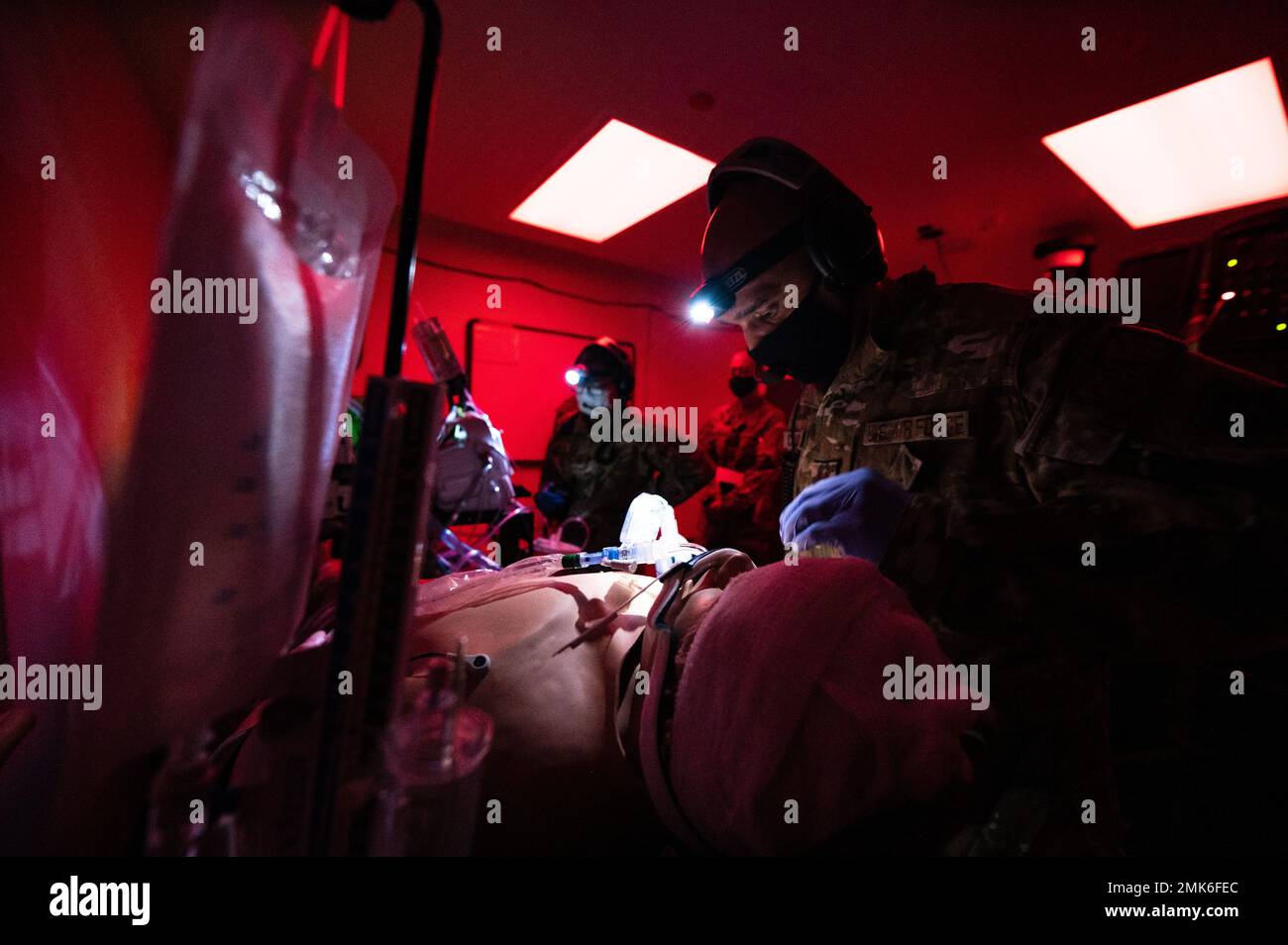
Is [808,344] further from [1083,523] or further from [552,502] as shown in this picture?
[552,502]

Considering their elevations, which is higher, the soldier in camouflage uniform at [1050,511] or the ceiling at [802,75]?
the ceiling at [802,75]

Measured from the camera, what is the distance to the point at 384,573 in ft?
1.15

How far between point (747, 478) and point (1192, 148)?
312 centimetres

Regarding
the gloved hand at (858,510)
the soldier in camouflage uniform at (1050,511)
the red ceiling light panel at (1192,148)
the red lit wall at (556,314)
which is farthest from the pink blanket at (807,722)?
the red ceiling light panel at (1192,148)

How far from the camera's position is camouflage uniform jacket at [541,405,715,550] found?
3.44 m

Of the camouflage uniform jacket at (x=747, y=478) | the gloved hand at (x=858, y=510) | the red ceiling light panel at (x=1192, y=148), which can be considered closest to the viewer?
the gloved hand at (x=858, y=510)

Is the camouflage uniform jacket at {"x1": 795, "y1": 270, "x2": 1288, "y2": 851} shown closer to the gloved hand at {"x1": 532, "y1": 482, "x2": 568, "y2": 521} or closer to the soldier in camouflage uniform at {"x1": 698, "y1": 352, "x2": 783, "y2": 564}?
the soldier in camouflage uniform at {"x1": 698, "y1": 352, "x2": 783, "y2": 564}

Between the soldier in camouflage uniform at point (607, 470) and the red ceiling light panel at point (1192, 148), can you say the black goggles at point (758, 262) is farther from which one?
the red ceiling light panel at point (1192, 148)

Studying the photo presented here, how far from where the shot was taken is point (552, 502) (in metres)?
3.62

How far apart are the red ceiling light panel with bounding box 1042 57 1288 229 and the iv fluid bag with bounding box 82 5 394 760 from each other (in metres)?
3.62

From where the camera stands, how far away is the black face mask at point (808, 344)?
5.00 ft

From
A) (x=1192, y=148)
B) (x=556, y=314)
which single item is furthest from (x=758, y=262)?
(x=556, y=314)

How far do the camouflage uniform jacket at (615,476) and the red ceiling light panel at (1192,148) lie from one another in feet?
8.98
